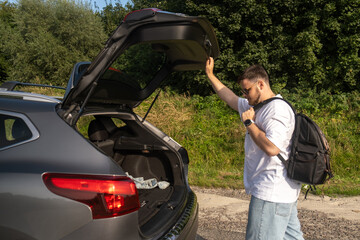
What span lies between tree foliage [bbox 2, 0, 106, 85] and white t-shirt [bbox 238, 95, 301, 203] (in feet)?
75.7

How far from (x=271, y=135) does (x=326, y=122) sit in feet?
27.0

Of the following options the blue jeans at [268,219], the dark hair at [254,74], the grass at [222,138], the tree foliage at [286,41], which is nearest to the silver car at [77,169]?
the dark hair at [254,74]

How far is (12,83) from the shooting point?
3160 millimetres

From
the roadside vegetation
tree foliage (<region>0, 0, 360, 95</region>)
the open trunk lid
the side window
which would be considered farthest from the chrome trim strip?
tree foliage (<region>0, 0, 360, 95</region>)

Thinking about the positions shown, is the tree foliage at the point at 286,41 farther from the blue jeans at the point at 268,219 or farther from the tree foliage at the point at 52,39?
the blue jeans at the point at 268,219

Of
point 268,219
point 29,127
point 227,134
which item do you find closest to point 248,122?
point 268,219

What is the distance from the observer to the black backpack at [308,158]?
223 centimetres

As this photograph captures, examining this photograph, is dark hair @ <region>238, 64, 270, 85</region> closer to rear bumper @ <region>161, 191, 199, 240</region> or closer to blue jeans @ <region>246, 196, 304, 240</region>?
blue jeans @ <region>246, 196, 304, 240</region>

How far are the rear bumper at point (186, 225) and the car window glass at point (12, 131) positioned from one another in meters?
1.20

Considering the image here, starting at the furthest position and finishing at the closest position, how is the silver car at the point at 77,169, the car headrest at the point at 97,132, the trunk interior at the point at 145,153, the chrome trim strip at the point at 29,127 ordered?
1. the car headrest at the point at 97,132
2. the trunk interior at the point at 145,153
3. the chrome trim strip at the point at 29,127
4. the silver car at the point at 77,169

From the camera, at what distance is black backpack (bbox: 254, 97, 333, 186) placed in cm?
223

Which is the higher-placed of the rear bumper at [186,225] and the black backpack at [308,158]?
the black backpack at [308,158]

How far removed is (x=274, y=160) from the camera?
2297 mm

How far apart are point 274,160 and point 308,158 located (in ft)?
0.77
